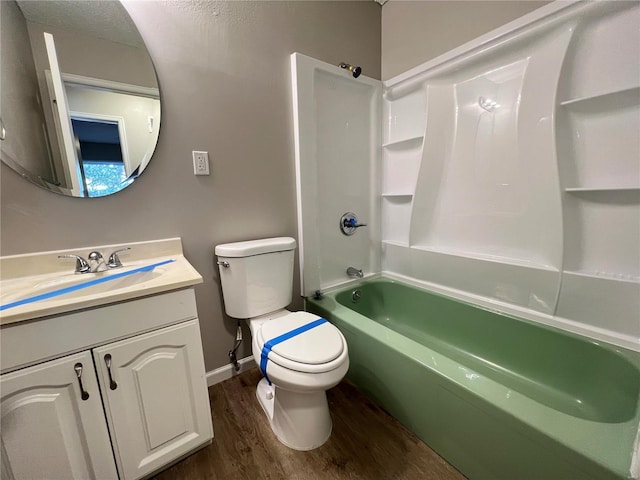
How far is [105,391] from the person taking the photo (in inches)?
32.8

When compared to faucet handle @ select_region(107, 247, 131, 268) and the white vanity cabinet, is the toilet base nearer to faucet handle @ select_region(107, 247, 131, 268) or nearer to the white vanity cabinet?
the white vanity cabinet

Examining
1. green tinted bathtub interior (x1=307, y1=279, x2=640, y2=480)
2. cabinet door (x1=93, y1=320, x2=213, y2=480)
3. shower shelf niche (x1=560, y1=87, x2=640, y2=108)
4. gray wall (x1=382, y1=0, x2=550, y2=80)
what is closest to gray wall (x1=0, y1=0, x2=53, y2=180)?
cabinet door (x1=93, y1=320, x2=213, y2=480)

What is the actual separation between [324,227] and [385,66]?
1.26m

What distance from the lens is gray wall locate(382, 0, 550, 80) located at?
1295 mm

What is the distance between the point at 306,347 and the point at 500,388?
0.69 meters

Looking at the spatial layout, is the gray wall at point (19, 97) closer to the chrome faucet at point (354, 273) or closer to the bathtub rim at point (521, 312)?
the bathtub rim at point (521, 312)

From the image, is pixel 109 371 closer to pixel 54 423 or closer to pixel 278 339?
pixel 54 423

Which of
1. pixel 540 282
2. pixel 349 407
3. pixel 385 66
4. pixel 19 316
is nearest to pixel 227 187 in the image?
pixel 19 316

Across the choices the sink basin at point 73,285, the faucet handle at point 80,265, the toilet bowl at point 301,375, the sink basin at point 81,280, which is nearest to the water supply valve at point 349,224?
the toilet bowl at point 301,375

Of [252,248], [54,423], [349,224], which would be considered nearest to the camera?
[54,423]

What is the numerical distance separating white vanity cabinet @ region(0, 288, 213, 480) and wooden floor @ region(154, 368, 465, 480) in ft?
0.42

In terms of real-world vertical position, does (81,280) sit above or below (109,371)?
above

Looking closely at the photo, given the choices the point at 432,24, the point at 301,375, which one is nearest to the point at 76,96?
the point at 301,375

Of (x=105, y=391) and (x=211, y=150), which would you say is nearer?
(x=105, y=391)
